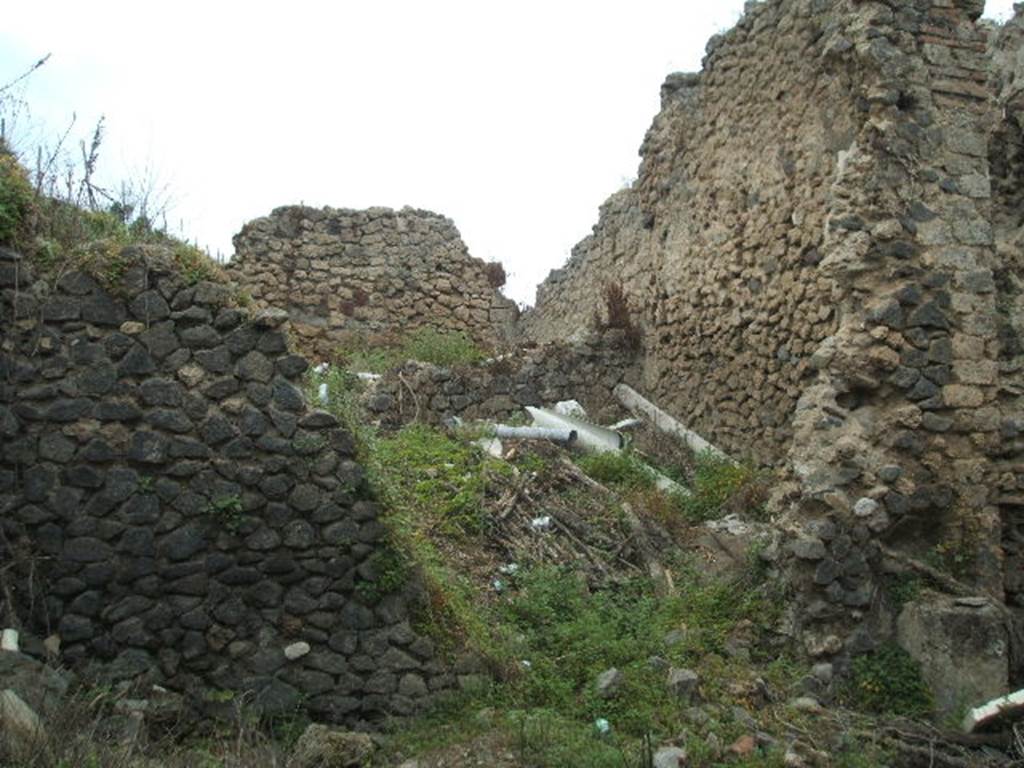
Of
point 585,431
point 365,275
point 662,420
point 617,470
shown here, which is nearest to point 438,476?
point 617,470

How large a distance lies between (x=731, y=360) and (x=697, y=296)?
99cm

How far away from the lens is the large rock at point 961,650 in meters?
5.52

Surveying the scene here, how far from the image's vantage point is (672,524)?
764cm

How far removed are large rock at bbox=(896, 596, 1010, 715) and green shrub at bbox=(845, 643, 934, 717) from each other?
0.24 ft

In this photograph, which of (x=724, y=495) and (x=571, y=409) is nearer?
(x=724, y=495)

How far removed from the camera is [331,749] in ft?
15.6

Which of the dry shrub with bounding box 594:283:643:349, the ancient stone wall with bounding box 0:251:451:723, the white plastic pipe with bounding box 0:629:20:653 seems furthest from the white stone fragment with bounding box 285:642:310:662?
the dry shrub with bounding box 594:283:643:349

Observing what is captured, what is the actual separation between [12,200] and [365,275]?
25.9ft

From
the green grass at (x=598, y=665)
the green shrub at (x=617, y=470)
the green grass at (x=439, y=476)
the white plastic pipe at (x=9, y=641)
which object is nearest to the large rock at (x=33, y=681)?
the white plastic pipe at (x=9, y=641)

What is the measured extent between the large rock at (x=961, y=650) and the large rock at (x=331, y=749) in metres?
3.25

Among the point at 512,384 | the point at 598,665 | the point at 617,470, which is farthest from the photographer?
the point at 512,384

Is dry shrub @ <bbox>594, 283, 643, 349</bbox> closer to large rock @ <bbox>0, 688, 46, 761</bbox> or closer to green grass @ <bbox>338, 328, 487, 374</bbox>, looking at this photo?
green grass @ <bbox>338, 328, 487, 374</bbox>

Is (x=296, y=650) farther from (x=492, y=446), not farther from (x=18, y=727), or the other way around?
(x=492, y=446)

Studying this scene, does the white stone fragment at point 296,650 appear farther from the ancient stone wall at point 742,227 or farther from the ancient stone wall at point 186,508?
the ancient stone wall at point 742,227
